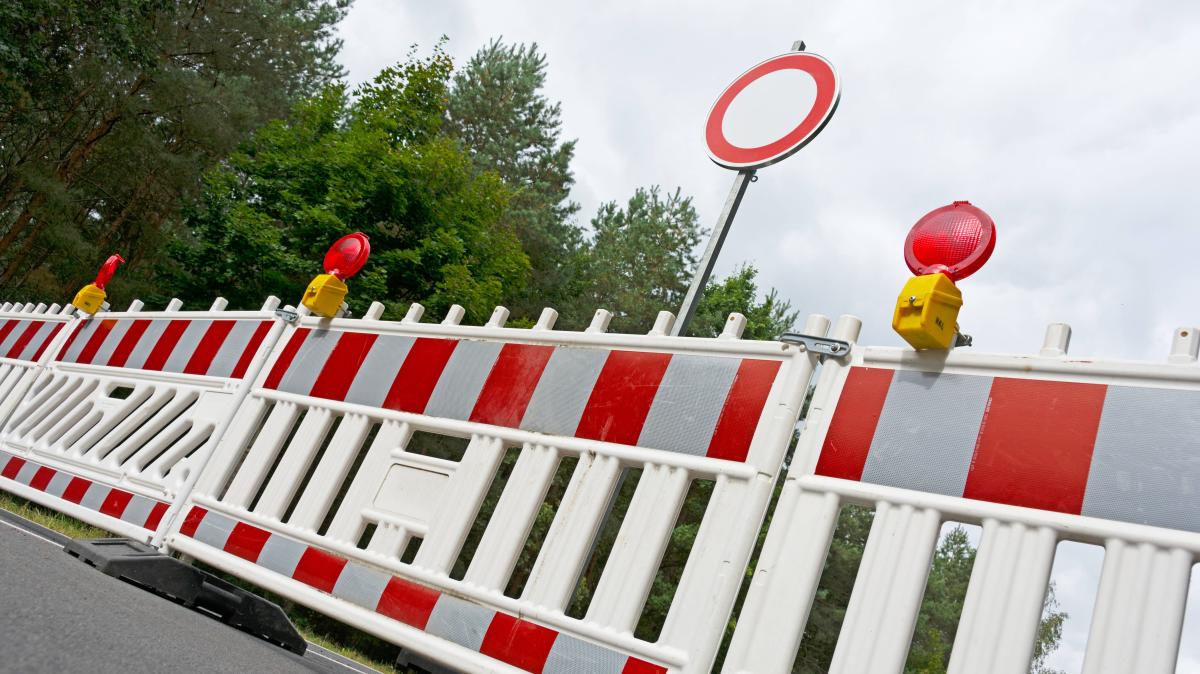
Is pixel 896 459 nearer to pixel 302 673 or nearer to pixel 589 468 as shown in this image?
pixel 589 468

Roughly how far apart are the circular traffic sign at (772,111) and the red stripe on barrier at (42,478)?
4.73 meters

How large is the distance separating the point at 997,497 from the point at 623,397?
1.40 metres

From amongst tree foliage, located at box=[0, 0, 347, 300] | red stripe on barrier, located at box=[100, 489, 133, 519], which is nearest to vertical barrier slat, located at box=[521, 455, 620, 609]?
red stripe on barrier, located at box=[100, 489, 133, 519]

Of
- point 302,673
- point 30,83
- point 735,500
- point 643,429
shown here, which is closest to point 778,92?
point 643,429

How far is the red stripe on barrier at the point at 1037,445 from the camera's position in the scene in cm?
219

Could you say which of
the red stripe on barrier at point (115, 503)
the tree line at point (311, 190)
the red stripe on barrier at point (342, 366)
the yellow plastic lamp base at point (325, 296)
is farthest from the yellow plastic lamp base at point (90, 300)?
the tree line at point (311, 190)

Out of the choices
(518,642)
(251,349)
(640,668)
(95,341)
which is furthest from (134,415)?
(640,668)

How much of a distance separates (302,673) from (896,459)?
2.10 m

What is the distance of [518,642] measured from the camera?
2.73m

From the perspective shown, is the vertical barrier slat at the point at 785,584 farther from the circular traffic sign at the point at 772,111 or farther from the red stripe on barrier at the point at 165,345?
the red stripe on barrier at the point at 165,345

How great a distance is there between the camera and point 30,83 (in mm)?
18562

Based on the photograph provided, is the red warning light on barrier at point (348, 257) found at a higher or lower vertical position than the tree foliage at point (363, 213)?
lower

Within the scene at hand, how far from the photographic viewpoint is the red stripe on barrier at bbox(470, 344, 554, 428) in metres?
3.42

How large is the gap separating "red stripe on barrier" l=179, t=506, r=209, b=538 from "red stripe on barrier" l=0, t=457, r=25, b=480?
2.24 metres
